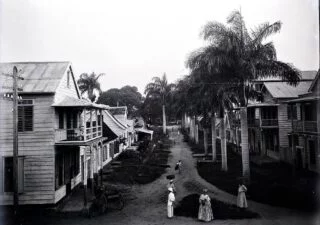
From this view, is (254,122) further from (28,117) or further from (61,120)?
(28,117)

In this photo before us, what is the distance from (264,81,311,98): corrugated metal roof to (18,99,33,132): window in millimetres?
22850

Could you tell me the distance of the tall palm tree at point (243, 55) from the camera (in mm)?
17625

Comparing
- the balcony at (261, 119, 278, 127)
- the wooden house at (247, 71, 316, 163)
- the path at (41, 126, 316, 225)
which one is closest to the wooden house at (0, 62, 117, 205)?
the path at (41, 126, 316, 225)

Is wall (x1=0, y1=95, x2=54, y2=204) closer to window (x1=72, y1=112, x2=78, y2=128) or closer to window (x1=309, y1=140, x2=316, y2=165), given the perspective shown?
window (x1=72, y1=112, x2=78, y2=128)

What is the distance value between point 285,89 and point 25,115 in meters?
25.5

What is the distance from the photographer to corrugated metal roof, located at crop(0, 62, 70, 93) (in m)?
15.3

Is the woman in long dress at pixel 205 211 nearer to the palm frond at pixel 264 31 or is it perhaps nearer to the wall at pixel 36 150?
the wall at pixel 36 150

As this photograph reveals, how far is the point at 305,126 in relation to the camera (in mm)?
22266

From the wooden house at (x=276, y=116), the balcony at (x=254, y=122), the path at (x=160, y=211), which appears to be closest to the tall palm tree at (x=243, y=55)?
the path at (x=160, y=211)

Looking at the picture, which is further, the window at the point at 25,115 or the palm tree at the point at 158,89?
the palm tree at the point at 158,89

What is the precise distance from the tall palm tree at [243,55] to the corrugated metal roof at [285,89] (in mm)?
→ 11355

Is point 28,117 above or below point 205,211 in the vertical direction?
above

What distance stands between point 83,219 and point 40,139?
485cm

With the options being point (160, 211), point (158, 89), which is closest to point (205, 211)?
point (160, 211)
